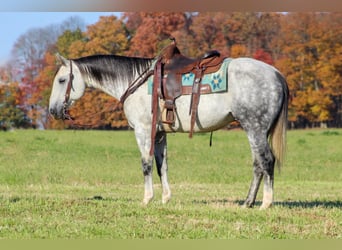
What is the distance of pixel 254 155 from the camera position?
847cm

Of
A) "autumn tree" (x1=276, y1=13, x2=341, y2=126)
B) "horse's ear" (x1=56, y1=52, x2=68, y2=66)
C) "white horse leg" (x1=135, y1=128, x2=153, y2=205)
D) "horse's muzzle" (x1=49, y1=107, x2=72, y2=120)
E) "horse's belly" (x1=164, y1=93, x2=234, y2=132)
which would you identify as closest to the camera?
"horse's belly" (x1=164, y1=93, x2=234, y2=132)

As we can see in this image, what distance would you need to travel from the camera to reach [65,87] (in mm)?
9227

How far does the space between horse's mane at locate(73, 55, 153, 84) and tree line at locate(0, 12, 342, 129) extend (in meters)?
28.3

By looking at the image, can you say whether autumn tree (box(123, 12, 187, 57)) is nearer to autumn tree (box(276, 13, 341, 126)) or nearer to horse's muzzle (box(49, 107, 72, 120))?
autumn tree (box(276, 13, 341, 126))

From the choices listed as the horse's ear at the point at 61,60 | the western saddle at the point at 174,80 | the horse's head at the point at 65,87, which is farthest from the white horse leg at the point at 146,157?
the horse's ear at the point at 61,60

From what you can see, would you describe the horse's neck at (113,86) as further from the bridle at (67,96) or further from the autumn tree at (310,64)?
the autumn tree at (310,64)

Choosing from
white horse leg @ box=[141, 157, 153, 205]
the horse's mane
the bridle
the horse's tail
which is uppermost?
the horse's mane

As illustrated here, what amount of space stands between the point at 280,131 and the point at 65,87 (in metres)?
3.39

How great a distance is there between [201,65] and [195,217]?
7.68 feet

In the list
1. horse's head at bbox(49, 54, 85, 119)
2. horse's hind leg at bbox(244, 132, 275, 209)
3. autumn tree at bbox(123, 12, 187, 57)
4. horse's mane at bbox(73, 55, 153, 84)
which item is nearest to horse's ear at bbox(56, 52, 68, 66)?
horse's head at bbox(49, 54, 85, 119)

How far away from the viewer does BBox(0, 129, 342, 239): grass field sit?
6711mm

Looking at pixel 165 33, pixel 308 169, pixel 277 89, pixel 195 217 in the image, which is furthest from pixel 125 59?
pixel 165 33

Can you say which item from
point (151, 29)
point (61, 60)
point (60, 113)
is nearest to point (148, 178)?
point (60, 113)

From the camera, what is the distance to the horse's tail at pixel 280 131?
8453 millimetres
